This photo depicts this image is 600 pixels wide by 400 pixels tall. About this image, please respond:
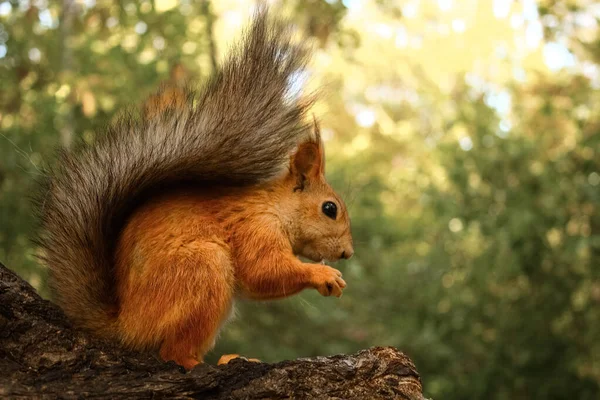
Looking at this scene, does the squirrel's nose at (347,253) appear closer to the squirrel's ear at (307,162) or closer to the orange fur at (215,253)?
the orange fur at (215,253)


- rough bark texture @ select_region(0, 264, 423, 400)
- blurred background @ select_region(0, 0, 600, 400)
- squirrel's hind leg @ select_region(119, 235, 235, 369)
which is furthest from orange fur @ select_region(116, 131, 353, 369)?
blurred background @ select_region(0, 0, 600, 400)

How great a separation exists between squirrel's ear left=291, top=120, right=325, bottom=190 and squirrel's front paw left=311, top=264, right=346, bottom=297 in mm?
375

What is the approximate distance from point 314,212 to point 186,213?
44cm

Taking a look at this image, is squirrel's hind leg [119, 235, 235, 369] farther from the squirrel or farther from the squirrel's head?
the squirrel's head

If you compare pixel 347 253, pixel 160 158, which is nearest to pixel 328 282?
pixel 347 253

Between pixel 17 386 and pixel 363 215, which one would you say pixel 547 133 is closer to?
pixel 363 215

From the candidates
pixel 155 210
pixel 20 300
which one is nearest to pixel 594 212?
pixel 155 210

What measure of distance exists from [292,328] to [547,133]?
2.62 metres

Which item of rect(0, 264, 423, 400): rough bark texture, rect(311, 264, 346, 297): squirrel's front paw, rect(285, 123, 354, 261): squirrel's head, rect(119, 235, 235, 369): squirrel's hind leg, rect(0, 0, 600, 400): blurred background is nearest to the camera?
rect(0, 264, 423, 400): rough bark texture

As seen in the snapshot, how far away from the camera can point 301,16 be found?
4.57 m

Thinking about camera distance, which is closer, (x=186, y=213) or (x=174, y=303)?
(x=174, y=303)

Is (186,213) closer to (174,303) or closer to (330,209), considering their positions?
(174,303)

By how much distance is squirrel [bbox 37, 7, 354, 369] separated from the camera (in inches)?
67.0

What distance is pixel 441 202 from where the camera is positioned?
200 inches
